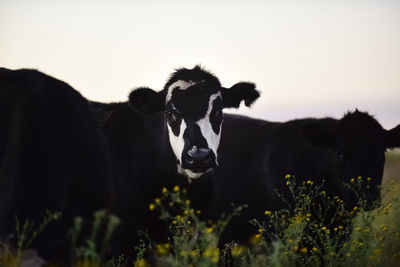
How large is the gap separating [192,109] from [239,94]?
1217mm

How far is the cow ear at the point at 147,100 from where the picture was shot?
22.6 ft

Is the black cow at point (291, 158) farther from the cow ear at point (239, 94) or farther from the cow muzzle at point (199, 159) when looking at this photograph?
the cow muzzle at point (199, 159)

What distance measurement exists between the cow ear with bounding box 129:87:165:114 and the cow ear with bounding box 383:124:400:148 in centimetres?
308

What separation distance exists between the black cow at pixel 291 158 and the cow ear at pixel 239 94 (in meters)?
0.82

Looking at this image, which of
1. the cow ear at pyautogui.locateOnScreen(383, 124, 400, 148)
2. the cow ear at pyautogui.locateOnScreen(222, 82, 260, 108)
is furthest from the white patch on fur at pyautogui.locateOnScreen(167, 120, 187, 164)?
the cow ear at pyautogui.locateOnScreen(383, 124, 400, 148)

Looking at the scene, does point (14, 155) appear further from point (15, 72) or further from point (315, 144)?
point (315, 144)

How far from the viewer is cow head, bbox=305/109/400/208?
675 centimetres

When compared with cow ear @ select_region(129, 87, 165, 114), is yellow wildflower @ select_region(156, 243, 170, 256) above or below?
below

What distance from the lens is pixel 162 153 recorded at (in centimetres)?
676

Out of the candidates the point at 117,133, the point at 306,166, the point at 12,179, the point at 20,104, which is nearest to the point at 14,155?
the point at 12,179

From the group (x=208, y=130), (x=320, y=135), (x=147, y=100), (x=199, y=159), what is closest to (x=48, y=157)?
(x=199, y=159)

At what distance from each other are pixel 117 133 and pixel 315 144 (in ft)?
8.88

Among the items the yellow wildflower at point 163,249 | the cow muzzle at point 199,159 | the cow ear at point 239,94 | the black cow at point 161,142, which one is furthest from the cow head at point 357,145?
the yellow wildflower at point 163,249

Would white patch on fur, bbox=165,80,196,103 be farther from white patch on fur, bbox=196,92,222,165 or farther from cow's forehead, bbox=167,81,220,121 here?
white patch on fur, bbox=196,92,222,165
